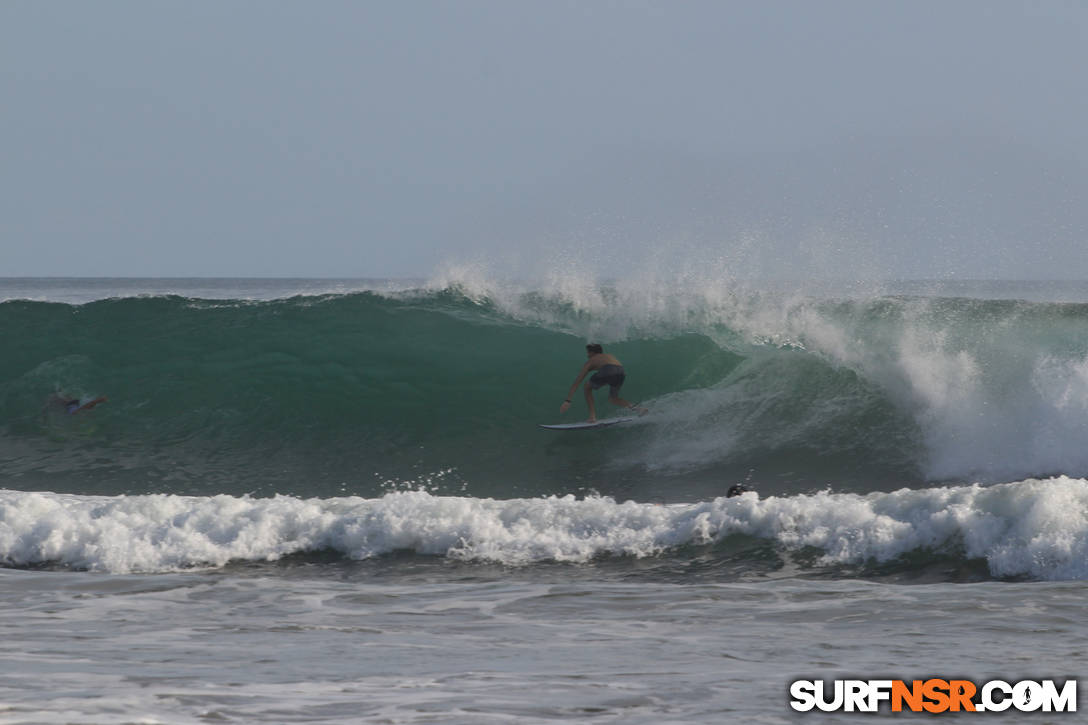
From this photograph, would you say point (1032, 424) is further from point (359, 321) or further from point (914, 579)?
point (359, 321)

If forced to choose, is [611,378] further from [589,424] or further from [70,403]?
[70,403]

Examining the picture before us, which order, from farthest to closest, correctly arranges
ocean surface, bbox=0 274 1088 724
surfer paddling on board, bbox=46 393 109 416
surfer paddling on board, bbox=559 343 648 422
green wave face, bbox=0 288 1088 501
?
surfer paddling on board, bbox=46 393 109 416 → surfer paddling on board, bbox=559 343 648 422 → green wave face, bbox=0 288 1088 501 → ocean surface, bbox=0 274 1088 724

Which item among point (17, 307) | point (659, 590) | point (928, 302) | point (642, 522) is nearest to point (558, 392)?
point (928, 302)

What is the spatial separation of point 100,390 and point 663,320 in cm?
754

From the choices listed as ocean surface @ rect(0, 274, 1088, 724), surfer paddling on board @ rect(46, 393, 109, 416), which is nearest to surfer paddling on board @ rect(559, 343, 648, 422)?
ocean surface @ rect(0, 274, 1088, 724)

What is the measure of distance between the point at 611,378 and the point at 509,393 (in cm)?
165

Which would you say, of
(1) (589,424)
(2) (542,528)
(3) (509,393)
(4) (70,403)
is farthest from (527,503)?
(4) (70,403)

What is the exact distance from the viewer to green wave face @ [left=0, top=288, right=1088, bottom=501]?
37.3 feet

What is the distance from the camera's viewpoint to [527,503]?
874 cm

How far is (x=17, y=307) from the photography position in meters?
17.1

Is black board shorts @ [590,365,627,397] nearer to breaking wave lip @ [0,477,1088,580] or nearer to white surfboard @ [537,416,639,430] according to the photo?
white surfboard @ [537,416,639,430]

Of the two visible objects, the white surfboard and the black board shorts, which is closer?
the white surfboard

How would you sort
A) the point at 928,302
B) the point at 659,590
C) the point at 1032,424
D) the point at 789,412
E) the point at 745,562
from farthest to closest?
the point at 928,302 → the point at 789,412 → the point at 1032,424 → the point at 745,562 → the point at 659,590

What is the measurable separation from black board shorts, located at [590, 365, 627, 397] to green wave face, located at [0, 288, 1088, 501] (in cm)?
55
